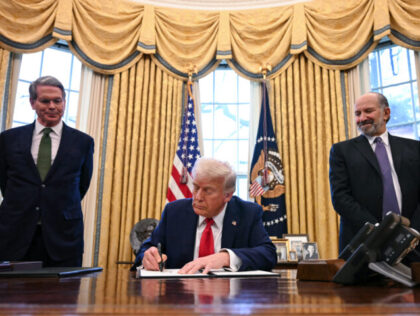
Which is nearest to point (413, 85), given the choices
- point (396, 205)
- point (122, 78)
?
point (396, 205)

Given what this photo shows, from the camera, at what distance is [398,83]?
556cm

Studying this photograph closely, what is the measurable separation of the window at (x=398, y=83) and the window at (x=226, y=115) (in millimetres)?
1925

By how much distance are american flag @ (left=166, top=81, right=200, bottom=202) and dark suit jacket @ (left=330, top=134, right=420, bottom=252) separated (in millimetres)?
2646

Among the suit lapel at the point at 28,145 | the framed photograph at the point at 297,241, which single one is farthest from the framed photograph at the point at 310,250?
the suit lapel at the point at 28,145

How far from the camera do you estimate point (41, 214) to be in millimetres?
2307

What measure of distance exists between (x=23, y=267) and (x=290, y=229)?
13.3 ft

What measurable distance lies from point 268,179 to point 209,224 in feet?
10.4

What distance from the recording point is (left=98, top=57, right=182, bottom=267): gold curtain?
201 inches

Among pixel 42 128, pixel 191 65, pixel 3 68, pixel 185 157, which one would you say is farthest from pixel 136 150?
pixel 42 128

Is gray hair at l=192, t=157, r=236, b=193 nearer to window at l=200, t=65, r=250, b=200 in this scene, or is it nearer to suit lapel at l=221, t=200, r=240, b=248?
suit lapel at l=221, t=200, r=240, b=248

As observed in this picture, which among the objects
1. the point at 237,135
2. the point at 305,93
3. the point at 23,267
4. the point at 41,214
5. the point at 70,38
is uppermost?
the point at 70,38

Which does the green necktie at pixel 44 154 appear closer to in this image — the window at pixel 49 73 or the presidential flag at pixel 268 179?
the presidential flag at pixel 268 179

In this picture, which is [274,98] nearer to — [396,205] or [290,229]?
[290,229]

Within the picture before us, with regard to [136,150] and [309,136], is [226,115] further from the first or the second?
[136,150]
